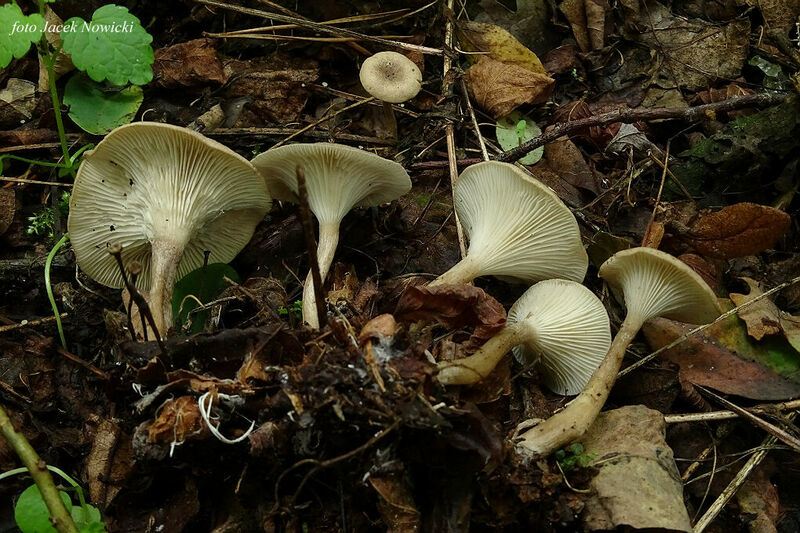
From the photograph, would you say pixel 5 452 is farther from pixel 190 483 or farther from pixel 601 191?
pixel 601 191

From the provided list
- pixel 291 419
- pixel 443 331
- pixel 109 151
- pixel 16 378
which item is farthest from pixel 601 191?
pixel 16 378

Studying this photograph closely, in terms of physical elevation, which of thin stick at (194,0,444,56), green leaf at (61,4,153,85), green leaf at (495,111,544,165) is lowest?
green leaf at (495,111,544,165)

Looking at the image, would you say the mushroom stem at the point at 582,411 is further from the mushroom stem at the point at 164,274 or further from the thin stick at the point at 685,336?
the mushroom stem at the point at 164,274

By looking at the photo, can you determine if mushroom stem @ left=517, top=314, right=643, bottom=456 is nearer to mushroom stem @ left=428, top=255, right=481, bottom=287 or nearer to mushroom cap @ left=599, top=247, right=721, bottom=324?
mushroom cap @ left=599, top=247, right=721, bottom=324

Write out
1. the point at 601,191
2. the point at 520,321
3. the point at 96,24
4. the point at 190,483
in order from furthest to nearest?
1. the point at 601,191
2. the point at 520,321
3. the point at 96,24
4. the point at 190,483

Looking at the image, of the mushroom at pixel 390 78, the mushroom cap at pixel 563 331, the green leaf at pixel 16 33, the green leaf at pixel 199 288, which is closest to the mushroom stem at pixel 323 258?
the green leaf at pixel 199 288

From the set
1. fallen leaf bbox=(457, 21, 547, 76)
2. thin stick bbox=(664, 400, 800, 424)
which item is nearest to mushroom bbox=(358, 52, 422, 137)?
→ fallen leaf bbox=(457, 21, 547, 76)
